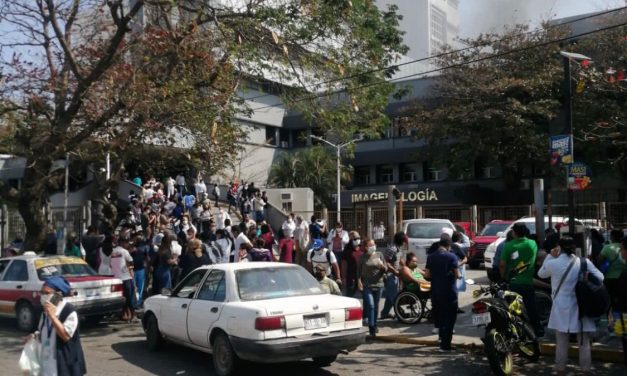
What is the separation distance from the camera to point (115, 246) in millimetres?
14203

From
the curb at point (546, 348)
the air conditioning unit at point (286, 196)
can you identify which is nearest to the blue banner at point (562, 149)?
the curb at point (546, 348)

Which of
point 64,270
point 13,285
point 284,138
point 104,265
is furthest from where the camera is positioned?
point 284,138

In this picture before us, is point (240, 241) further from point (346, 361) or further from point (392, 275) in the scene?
point (346, 361)

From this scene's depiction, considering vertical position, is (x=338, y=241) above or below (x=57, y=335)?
above

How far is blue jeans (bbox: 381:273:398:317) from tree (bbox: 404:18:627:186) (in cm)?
2241

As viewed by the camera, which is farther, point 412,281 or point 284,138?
point 284,138

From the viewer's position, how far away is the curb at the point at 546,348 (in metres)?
9.25

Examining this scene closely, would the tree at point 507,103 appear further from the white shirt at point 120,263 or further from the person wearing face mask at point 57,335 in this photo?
the person wearing face mask at point 57,335

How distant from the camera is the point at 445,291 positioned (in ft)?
33.0

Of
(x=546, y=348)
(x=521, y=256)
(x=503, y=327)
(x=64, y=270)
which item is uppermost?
(x=521, y=256)

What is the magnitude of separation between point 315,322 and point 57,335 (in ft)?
10.3

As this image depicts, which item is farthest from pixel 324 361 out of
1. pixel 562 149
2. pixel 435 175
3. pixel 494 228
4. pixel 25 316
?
pixel 435 175

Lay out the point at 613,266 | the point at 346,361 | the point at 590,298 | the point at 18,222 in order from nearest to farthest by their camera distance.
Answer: the point at 590,298 < the point at 613,266 < the point at 346,361 < the point at 18,222

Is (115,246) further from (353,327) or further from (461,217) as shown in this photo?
(461,217)
